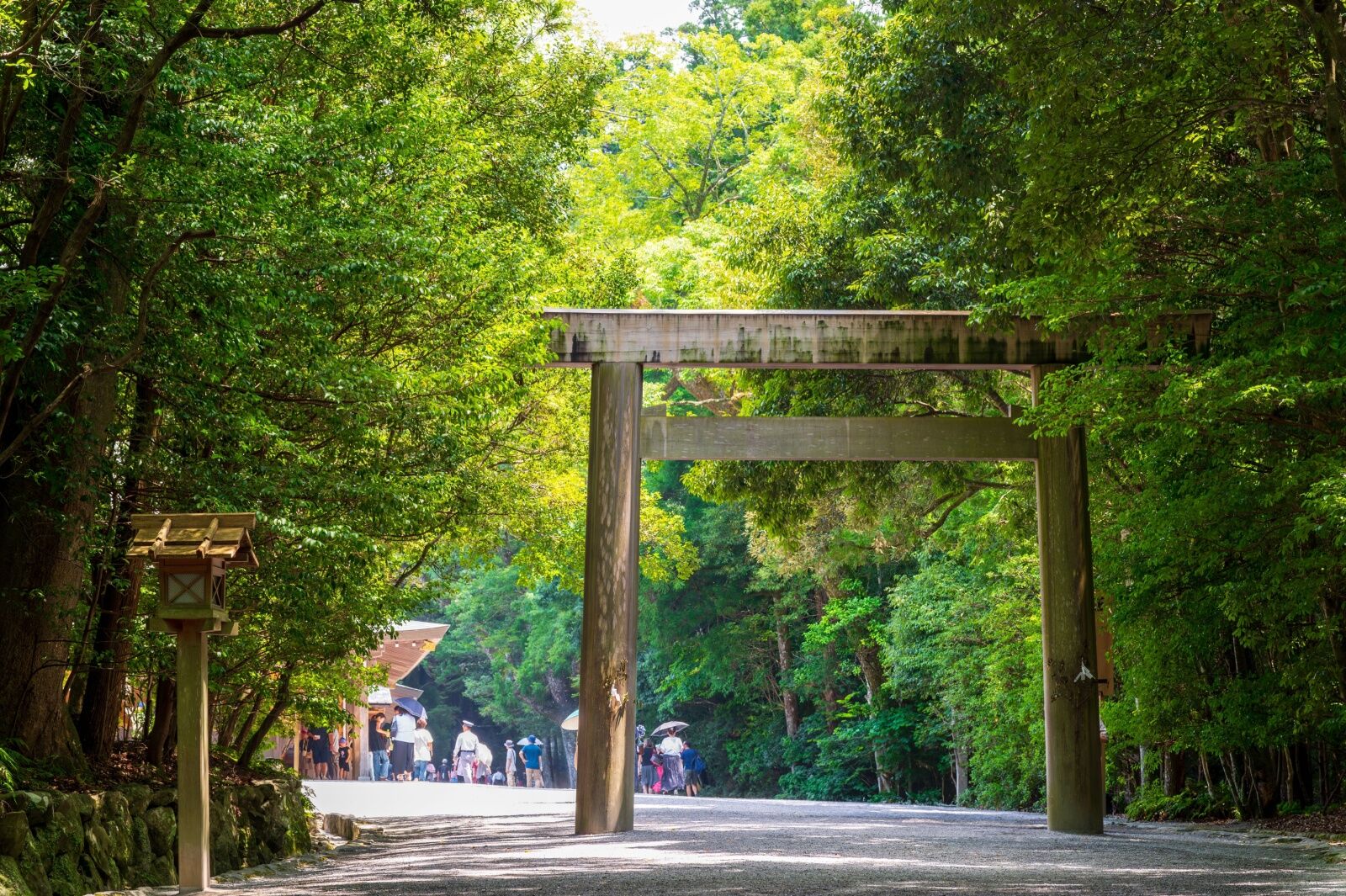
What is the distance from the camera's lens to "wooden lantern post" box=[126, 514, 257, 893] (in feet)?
20.9

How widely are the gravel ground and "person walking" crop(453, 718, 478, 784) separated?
1464 cm

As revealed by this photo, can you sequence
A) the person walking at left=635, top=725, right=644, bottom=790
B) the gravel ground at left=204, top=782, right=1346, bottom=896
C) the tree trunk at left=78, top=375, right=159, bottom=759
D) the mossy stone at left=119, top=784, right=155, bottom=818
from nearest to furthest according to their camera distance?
the gravel ground at left=204, top=782, right=1346, bottom=896 < the mossy stone at left=119, top=784, right=155, bottom=818 < the tree trunk at left=78, top=375, right=159, bottom=759 < the person walking at left=635, top=725, right=644, bottom=790

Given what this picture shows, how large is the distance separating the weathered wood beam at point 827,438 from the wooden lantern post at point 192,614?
4.58 metres

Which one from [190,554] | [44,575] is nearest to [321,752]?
[44,575]

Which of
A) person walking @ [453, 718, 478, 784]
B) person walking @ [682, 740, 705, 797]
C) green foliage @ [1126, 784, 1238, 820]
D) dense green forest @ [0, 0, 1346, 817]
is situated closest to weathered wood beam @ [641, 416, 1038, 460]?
dense green forest @ [0, 0, 1346, 817]

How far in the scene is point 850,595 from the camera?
26.1 meters

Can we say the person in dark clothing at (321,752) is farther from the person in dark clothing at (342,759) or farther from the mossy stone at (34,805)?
the mossy stone at (34,805)

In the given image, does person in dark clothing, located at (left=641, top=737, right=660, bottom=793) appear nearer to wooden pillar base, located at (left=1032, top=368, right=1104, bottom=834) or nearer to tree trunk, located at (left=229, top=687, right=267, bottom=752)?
tree trunk, located at (left=229, top=687, right=267, bottom=752)

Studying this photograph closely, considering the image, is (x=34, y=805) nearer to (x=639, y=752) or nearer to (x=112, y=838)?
(x=112, y=838)

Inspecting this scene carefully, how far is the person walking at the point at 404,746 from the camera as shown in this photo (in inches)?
1061

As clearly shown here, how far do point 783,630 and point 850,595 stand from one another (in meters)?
2.49

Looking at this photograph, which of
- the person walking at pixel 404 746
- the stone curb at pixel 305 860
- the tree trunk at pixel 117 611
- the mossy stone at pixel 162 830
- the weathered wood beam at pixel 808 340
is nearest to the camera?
the stone curb at pixel 305 860

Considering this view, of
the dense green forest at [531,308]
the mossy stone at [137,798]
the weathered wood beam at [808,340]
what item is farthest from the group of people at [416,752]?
the mossy stone at [137,798]

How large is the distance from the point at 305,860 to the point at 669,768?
55.2 feet
